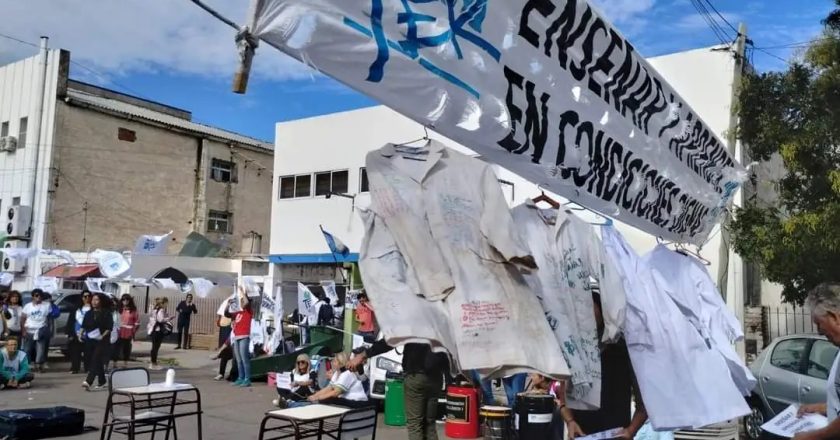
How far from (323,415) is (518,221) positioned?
2.81 m

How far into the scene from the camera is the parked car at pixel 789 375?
9.42 meters

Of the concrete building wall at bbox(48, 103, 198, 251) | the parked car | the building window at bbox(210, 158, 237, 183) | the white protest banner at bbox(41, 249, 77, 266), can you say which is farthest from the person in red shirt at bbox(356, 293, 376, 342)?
the building window at bbox(210, 158, 237, 183)

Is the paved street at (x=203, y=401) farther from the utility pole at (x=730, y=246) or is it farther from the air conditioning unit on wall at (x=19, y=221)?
the air conditioning unit on wall at (x=19, y=221)

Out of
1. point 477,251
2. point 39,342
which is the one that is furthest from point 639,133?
point 39,342

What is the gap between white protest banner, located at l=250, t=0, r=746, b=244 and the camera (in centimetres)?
231

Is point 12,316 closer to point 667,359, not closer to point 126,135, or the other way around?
point 667,359

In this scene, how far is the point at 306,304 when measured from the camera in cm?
1616

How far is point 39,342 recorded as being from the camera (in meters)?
15.2

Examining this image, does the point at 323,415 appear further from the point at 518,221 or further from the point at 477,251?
the point at 477,251

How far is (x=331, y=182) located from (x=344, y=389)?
541 inches

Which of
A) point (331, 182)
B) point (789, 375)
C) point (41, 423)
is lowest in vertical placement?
point (41, 423)

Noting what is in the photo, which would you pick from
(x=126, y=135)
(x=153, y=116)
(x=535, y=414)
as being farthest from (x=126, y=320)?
(x=153, y=116)

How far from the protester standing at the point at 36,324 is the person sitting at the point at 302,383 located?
721 centimetres

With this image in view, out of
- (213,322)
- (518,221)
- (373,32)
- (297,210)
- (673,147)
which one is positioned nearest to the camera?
(373,32)
